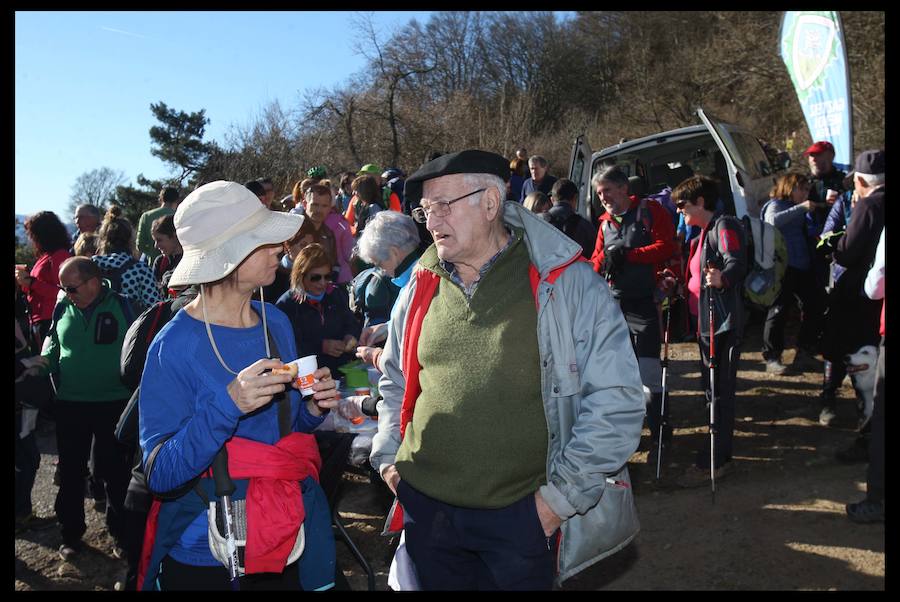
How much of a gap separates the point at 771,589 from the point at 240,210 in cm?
341

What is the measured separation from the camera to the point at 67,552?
4.93m

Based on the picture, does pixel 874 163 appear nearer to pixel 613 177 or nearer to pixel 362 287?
pixel 613 177

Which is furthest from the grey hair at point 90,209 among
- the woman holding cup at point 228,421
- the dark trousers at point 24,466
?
the woman holding cup at point 228,421

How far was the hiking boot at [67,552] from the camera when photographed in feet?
16.1

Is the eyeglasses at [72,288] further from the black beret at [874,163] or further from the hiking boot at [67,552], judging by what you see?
the black beret at [874,163]

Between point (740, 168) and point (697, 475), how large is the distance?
15.5ft

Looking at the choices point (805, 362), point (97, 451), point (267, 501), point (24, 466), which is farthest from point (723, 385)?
point (24, 466)

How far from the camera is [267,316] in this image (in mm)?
2707

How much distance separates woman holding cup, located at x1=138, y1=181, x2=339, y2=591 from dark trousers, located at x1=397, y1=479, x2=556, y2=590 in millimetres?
347

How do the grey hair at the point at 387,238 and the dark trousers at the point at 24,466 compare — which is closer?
the grey hair at the point at 387,238

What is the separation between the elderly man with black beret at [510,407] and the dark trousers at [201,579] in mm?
535

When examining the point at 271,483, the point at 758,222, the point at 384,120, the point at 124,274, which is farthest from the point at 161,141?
the point at 271,483

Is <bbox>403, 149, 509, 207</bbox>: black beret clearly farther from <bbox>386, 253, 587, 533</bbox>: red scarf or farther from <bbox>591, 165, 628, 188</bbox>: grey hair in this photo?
<bbox>591, 165, 628, 188</bbox>: grey hair
